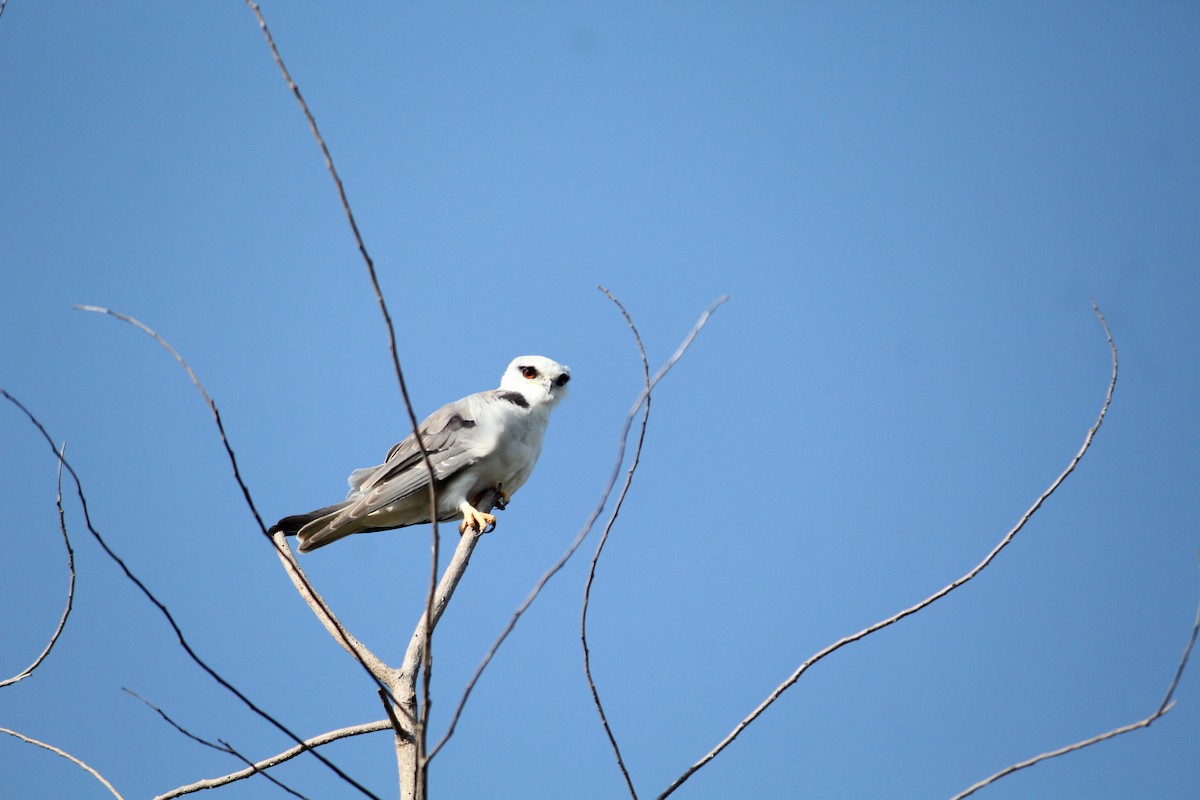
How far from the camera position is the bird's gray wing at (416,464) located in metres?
4.86

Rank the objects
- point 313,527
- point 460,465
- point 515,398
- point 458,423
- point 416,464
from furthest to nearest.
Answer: point 515,398 → point 458,423 → point 460,465 → point 416,464 → point 313,527

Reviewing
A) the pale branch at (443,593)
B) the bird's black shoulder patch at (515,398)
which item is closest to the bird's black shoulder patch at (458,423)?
the bird's black shoulder patch at (515,398)

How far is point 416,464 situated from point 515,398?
733mm

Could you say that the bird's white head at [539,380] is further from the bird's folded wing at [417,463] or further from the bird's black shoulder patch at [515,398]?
the bird's folded wing at [417,463]

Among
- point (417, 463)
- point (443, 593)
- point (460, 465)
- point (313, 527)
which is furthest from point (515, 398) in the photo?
point (443, 593)

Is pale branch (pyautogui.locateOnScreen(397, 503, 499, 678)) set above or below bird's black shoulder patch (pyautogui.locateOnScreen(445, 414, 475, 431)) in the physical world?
below

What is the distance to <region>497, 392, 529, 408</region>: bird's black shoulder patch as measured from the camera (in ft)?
18.1

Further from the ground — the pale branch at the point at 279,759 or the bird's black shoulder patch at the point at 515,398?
the bird's black shoulder patch at the point at 515,398

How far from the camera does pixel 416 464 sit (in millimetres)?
5078

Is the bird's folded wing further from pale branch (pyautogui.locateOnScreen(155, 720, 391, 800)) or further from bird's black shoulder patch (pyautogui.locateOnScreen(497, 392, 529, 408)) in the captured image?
pale branch (pyautogui.locateOnScreen(155, 720, 391, 800))

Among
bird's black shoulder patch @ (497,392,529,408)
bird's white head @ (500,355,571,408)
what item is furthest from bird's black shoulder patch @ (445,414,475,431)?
bird's white head @ (500,355,571,408)

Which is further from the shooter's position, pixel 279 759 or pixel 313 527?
pixel 313 527

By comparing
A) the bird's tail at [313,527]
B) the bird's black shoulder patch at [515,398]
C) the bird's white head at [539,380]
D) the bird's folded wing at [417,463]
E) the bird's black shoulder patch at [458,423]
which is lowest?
the bird's tail at [313,527]

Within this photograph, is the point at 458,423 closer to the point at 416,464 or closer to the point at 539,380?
the point at 416,464
